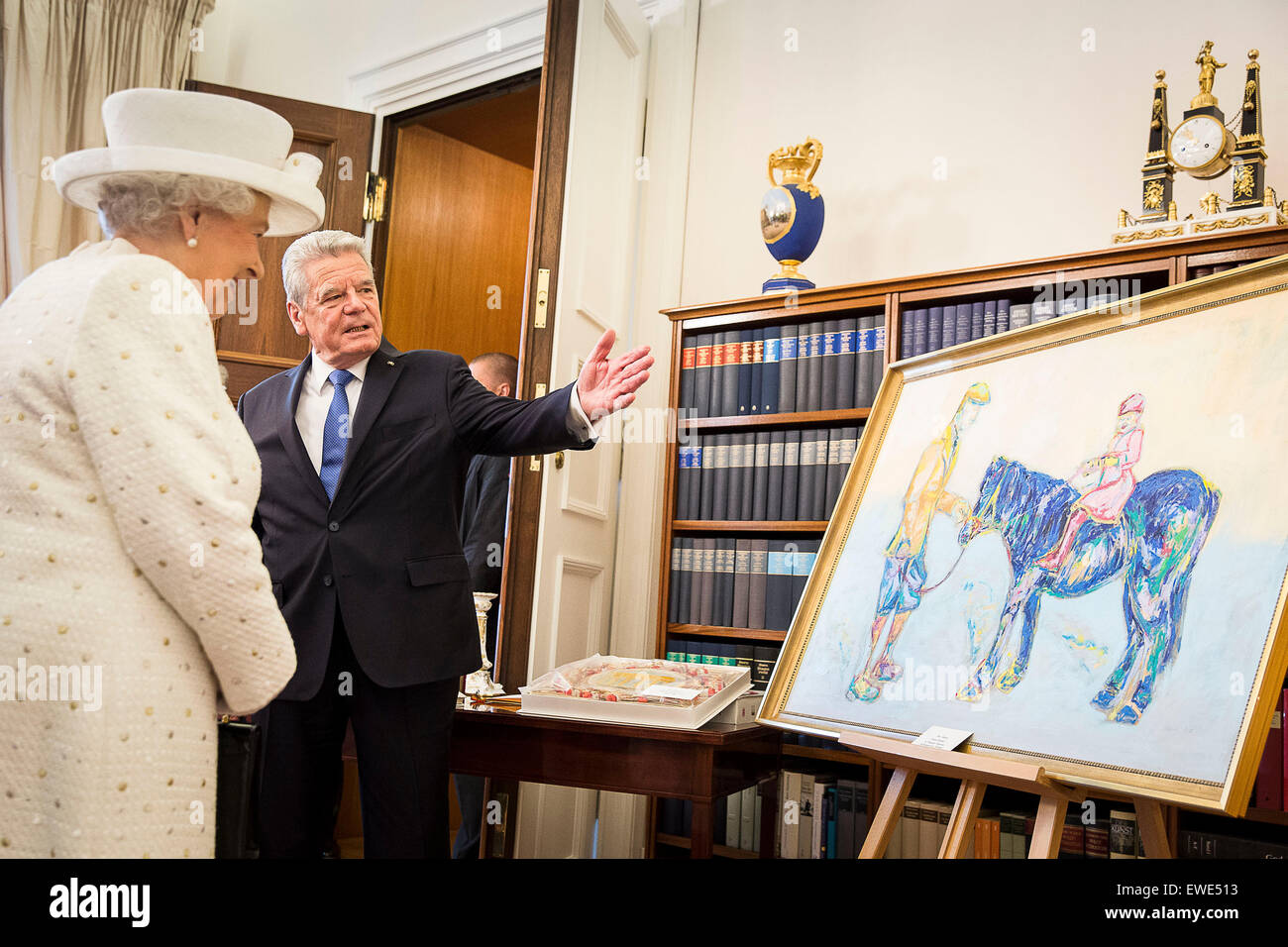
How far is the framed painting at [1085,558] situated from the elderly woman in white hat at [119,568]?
1.17 meters

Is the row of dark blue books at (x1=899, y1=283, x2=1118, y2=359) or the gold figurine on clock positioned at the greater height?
the gold figurine on clock

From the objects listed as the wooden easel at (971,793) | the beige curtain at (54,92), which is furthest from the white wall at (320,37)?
the wooden easel at (971,793)

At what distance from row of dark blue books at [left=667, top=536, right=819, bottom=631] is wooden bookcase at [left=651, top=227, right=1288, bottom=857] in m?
0.03

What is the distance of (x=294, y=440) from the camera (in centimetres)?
194

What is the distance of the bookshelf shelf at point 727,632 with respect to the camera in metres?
2.91

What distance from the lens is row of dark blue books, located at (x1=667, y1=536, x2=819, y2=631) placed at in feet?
9.61

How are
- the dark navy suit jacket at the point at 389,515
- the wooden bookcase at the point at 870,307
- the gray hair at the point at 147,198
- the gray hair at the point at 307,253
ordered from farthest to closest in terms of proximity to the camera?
the wooden bookcase at the point at 870,307
the gray hair at the point at 307,253
the dark navy suit jacket at the point at 389,515
the gray hair at the point at 147,198

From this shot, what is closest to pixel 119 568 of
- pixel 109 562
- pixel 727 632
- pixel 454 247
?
pixel 109 562

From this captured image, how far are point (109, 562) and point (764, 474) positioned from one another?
212 centimetres

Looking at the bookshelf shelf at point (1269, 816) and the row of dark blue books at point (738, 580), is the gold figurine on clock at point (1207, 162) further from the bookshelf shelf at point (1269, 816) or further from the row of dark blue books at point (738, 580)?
the bookshelf shelf at point (1269, 816)

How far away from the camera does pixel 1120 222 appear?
8.60 feet

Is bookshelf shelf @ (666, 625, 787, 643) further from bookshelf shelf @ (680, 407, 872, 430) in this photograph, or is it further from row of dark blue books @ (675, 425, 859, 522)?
bookshelf shelf @ (680, 407, 872, 430)

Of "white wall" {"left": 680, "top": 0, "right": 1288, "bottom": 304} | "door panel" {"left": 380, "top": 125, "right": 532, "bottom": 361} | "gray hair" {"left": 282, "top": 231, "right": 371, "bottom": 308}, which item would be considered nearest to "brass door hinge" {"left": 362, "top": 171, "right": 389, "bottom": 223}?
"door panel" {"left": 380, "top": 125, "right": 532, "bottom": 361}
